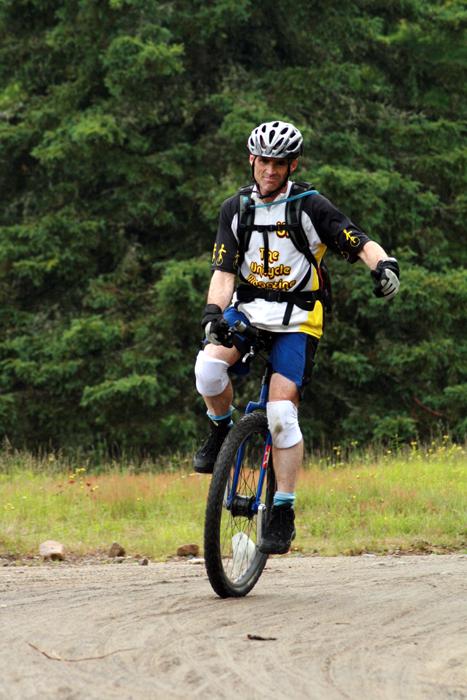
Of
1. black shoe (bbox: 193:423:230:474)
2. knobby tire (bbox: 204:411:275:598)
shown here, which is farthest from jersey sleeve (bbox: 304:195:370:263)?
black shoe (bbox: 193:423:230:474)

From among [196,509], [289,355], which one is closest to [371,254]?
[289,355]

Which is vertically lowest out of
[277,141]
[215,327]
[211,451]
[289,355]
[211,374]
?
[211,451]

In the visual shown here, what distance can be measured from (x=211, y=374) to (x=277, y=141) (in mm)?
1274

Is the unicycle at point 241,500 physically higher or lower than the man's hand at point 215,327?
lower

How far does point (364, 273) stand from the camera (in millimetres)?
17562

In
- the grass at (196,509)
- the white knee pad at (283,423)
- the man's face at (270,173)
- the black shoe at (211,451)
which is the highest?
the man's face at (270,173)

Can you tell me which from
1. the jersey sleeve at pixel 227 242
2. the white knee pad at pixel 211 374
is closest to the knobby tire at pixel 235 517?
the white knee pad at pixel 211 374

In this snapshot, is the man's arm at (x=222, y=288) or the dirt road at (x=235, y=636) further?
the man's arm at (x=222, y=288)

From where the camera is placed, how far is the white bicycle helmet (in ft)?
21.4

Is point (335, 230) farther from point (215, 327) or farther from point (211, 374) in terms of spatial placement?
point (211, 374)

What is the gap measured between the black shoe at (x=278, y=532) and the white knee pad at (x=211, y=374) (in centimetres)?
71

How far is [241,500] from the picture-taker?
6559 millimetres

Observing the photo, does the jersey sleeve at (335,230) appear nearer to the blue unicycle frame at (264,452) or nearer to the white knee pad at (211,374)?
the blue unicycle frame at (264,452)

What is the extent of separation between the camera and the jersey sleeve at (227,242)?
6574 mm
